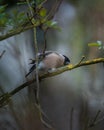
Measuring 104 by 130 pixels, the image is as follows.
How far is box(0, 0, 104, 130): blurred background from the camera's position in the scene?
6.08ft

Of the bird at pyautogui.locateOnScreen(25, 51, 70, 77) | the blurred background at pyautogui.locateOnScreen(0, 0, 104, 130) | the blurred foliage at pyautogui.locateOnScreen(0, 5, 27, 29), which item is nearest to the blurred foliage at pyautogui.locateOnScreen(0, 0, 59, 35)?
the blurred foliage at pyautogui.locateOnScreen(0, 5, 27, 29)

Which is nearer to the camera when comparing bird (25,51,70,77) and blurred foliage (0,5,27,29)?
blurred foliage (0,5,27,29)

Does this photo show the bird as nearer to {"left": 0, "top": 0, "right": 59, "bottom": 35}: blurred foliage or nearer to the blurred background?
the blurred background

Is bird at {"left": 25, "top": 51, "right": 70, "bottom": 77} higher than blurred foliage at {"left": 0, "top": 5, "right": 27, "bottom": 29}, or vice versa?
blurred foliage at {"left": 0, "top": 5, "right": 27, "bottom": 29}

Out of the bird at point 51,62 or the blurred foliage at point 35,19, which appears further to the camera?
the bird at point 51,62

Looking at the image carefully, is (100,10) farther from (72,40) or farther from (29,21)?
(29,21)

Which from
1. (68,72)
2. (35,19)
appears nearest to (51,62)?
(35,19)

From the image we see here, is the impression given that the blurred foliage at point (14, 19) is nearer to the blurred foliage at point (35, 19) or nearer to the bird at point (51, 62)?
the blurred foliage at point (35, 19)

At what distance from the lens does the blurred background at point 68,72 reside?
1.85 m

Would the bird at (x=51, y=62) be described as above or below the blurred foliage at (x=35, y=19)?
below

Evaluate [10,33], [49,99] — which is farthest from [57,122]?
[10,33]

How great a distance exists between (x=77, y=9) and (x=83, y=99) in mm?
653

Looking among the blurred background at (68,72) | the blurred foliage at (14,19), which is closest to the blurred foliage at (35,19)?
the blurred foliage at (14,19)

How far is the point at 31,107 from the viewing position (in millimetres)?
1579
